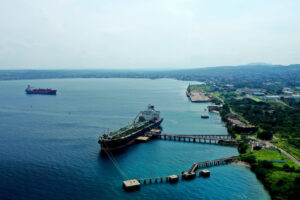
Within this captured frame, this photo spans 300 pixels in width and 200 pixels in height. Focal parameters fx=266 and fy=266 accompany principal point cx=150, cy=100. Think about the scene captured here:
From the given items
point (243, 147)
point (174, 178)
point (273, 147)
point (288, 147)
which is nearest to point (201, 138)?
point (243, 147)

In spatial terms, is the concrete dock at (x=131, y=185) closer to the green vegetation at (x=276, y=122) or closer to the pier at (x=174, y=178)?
the pier at (x=174, y=178)

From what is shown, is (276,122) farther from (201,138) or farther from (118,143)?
(118,143)

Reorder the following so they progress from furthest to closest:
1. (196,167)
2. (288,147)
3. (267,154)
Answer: (288,147) < (267,154) < (196,167)

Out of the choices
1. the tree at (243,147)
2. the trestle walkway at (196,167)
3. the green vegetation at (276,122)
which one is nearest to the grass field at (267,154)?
the tree at (243,147)

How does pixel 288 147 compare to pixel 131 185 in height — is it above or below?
above

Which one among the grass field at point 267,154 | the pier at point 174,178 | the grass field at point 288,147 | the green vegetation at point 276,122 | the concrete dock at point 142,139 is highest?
the green vegetation at point 276,122

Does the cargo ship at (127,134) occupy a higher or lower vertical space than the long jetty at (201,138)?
higher

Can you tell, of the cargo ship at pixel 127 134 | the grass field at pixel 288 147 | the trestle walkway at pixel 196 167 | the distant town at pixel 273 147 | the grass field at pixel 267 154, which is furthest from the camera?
the cargo ship at pixel 127 134
